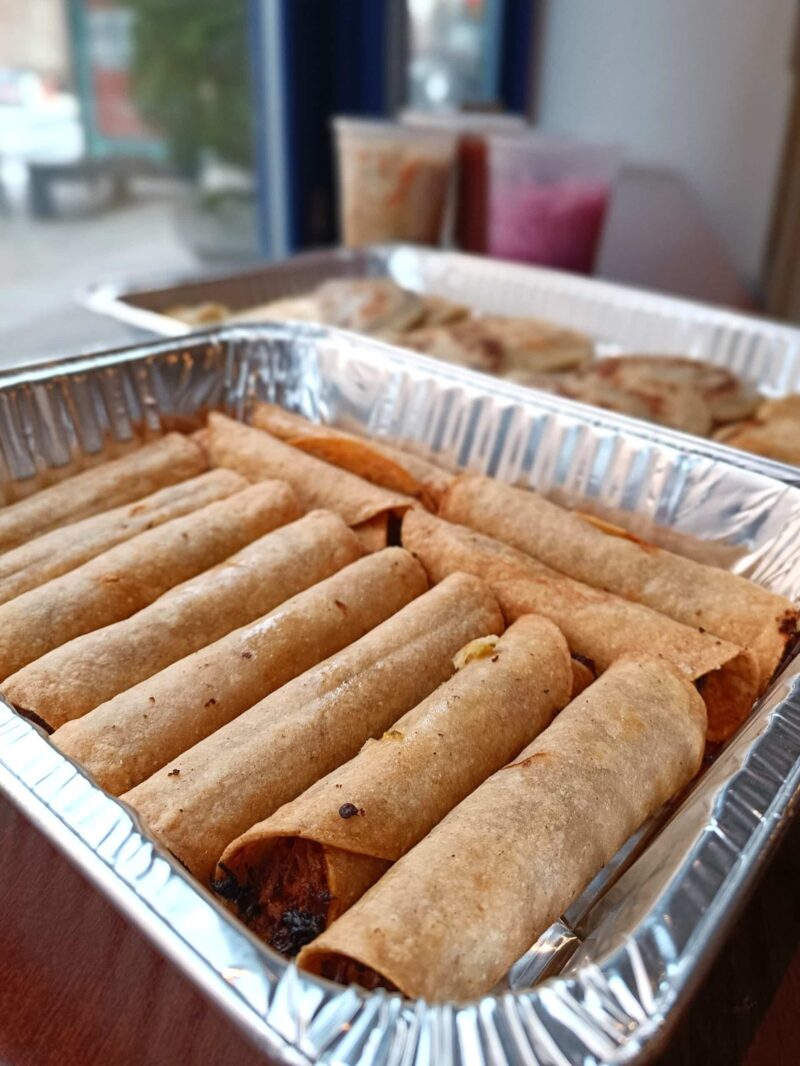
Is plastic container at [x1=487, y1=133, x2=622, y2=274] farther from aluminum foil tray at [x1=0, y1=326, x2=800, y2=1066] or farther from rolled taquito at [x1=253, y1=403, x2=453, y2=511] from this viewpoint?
rolled taquito at [x1=253, y1=403, x2=453, y2=511]

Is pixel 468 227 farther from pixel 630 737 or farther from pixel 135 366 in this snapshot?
pixel 630 737

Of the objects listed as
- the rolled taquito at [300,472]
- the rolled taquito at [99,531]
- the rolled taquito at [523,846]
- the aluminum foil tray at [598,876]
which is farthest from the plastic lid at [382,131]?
the rolled taquito at [523,846]

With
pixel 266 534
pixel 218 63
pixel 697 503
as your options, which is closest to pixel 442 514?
pixel 266 534

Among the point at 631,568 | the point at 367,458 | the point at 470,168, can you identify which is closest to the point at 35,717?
the point at 367,458

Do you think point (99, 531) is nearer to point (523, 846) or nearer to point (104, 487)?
point (104, 487)

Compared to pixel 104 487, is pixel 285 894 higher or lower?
lower

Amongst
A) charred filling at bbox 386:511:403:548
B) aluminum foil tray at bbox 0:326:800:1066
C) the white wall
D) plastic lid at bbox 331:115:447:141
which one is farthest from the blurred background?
charred filling at bbox 386:511:403:548

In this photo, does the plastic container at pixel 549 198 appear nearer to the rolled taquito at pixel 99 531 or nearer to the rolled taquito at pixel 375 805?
the rolled taquito at pixel 99 531

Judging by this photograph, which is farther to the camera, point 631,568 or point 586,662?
point 631,568
